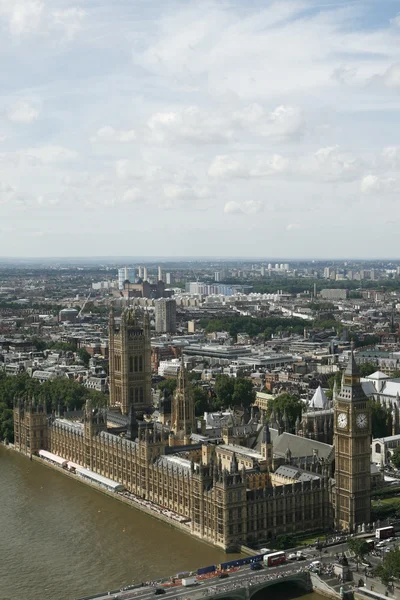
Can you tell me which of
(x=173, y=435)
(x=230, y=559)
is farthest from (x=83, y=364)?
(x=230, y=559)

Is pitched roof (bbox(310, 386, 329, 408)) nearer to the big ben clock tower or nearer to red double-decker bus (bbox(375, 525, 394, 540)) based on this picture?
the big ben clock tower

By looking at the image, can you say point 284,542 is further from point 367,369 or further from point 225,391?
point 367,369

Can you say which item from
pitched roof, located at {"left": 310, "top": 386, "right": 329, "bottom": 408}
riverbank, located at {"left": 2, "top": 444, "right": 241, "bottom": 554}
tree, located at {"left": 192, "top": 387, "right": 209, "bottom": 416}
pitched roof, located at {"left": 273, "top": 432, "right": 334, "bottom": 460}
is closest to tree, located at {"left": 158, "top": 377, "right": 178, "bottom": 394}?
tree, located at {"left": 192, "top": 387, "right": 209, "bottom": 416}

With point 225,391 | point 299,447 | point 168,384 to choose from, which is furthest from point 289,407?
point 168,384

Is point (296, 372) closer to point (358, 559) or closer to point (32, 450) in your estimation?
point (32, 450)

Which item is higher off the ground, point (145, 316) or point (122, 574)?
point (145, 316)

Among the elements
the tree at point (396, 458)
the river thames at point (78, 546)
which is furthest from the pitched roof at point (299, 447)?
the river thames at point (78, 546)

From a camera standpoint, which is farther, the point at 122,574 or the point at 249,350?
the point at 249,350
